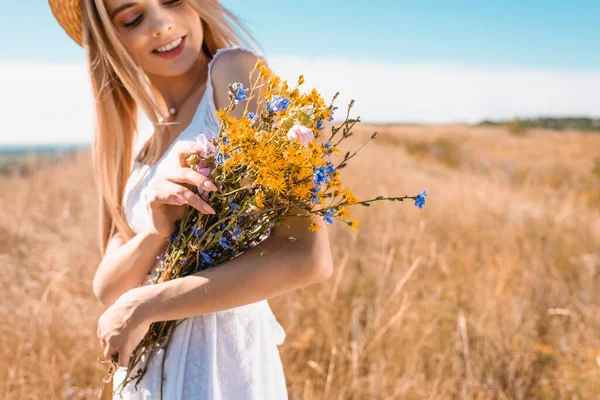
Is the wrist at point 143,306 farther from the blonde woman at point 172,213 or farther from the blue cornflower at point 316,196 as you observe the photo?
the blue cornflower at point 316,196

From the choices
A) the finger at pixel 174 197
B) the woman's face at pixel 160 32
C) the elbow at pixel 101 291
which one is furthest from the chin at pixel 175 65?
the elbow at pixel 101 291

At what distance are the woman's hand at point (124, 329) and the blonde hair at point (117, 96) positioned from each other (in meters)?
0.51

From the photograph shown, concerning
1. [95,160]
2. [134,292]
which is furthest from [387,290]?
[134,292]

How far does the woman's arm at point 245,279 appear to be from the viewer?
44.2 inches

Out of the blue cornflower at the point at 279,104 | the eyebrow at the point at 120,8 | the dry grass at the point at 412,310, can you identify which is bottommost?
the dry grass at the point at 412,310

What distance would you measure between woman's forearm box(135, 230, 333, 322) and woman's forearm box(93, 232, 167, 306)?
17cm

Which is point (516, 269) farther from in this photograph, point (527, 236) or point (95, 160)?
point (95, 160)

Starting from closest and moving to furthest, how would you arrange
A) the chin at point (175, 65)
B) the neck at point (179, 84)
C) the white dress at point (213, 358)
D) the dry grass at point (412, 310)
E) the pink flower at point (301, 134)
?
1. the pink flower at point (301, 134)
2. the white dress at point (213, 358)
3. the chin at point (175, 65)
4. the neck at point (179, 84)
5. the dry grass at point (412, 310)

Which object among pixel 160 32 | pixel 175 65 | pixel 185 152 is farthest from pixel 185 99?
pixel 185 152

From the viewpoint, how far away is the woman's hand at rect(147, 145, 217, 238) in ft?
3.41

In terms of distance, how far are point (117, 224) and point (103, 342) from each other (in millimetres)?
526

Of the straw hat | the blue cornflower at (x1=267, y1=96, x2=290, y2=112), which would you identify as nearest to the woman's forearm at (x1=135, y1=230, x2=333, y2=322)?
the blue cornflower at (x1=267, y1=96, x2=290, y2=112)

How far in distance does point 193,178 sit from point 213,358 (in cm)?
53

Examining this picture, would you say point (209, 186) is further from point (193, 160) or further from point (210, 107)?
point (210, 107)
